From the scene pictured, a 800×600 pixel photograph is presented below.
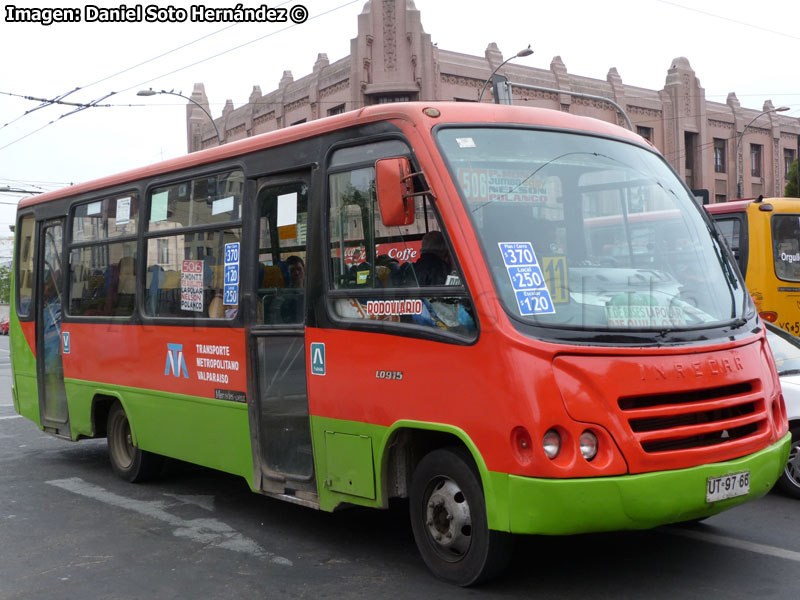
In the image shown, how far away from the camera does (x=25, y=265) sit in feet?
34.0

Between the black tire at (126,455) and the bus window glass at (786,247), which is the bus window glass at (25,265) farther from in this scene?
→ the bus window glass at (786,247)

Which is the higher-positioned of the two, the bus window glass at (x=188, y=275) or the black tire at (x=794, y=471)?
the bus window glass at (x=188, y=275)

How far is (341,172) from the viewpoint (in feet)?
19.2

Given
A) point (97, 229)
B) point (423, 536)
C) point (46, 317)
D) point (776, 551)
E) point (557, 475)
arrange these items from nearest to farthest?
point (557, 475) → point (423, 536) → point (776, 551) → point (97, 229) → point (46, 317)

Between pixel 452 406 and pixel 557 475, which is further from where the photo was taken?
pixel 452 406

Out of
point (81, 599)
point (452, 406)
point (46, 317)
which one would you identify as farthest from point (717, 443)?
point (46, 317)

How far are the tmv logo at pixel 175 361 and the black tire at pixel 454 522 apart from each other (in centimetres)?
287

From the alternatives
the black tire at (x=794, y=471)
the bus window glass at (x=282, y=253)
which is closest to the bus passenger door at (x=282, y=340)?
the bus window glass at (x=282, y=253)

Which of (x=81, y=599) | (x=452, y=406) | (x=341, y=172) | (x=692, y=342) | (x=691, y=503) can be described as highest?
(x=341, y=172)

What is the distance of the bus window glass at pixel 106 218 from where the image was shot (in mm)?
8422

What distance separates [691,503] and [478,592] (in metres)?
1.22

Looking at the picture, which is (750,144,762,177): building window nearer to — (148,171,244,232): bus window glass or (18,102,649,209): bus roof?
(148,171,244,232): bus window glass

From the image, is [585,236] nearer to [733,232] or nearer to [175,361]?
[175,361]

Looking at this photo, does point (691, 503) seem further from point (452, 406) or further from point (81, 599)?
point (81, 599)
